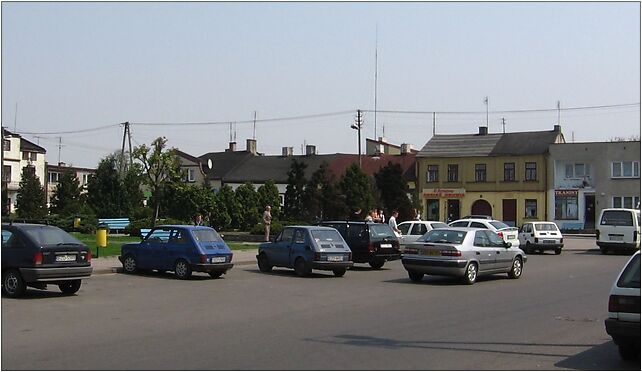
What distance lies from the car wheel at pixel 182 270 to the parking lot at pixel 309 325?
35 centimetres

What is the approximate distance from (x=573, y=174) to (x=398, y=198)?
2218 cm

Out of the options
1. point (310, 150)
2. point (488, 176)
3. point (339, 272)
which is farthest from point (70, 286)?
point (310, 150)

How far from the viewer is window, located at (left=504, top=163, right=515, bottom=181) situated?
232 ft

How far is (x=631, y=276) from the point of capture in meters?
9.56

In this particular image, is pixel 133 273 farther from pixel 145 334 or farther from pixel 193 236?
pixel 145 334

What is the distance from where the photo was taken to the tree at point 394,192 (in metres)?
52.8

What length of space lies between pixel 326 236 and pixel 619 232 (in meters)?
18.6

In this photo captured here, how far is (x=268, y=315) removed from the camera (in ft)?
46.3

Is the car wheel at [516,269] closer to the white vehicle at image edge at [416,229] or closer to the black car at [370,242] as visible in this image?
the black car at [370,242]

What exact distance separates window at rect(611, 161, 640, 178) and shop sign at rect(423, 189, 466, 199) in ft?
42.8

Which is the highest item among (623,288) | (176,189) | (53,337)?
(176,189)

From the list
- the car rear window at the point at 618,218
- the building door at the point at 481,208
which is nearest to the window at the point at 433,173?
the building door at the point at 481,208

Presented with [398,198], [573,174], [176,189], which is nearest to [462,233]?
[176,189]

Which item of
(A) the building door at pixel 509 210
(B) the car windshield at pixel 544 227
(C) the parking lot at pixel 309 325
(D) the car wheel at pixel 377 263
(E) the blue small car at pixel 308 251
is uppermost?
(A) the building door at pixel 509 210
